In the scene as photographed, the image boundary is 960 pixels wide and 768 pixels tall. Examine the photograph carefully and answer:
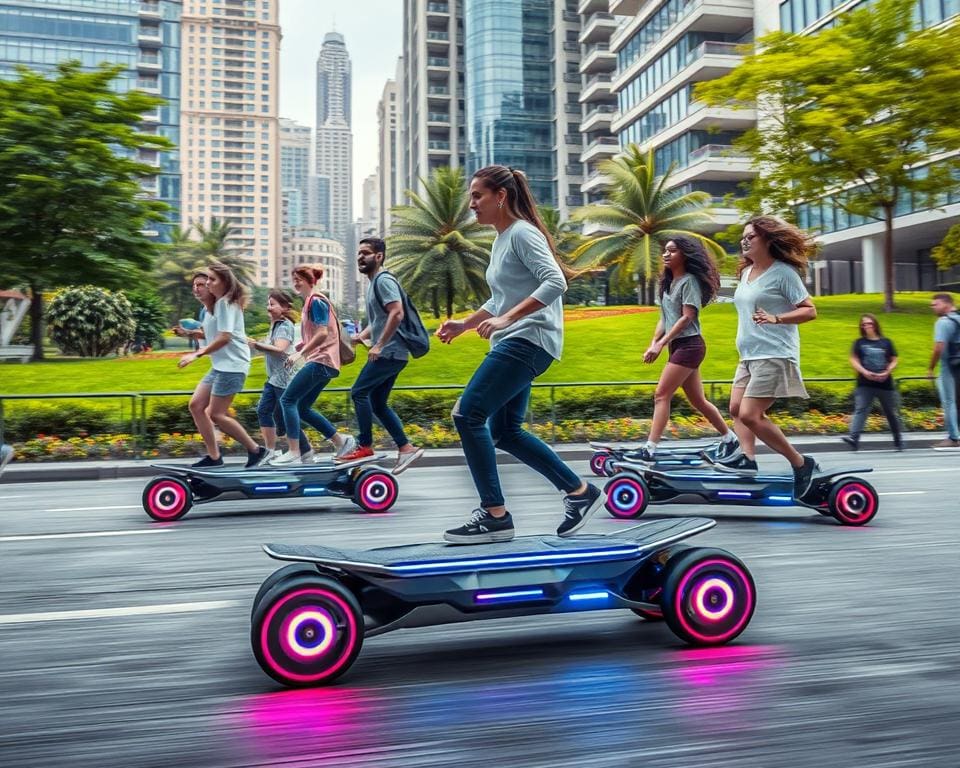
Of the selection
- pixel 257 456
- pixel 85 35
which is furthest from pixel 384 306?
pixel 85 35

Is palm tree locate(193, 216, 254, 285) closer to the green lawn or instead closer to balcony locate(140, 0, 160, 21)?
the green lawn

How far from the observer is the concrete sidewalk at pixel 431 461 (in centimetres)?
1071

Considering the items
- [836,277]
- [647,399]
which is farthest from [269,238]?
[647,399]

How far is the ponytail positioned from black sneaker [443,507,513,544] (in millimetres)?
1214

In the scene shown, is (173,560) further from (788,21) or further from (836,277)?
(836,277)

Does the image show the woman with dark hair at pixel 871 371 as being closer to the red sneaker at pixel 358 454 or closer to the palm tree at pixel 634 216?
the red sneaker at pixel 358 454

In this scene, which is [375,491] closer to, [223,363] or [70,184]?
[223,363]

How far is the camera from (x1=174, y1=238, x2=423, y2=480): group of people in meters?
7.46

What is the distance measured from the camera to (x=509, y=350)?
4000 mm

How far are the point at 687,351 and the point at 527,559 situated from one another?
165 inches

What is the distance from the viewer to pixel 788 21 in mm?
47719

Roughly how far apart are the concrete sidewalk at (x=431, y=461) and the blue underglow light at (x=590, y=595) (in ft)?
19.1

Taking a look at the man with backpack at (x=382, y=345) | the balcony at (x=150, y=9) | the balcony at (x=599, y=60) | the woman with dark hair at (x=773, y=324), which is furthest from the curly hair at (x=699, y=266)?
the balcony at (x=150, y=9)

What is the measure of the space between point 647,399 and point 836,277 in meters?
45.3
